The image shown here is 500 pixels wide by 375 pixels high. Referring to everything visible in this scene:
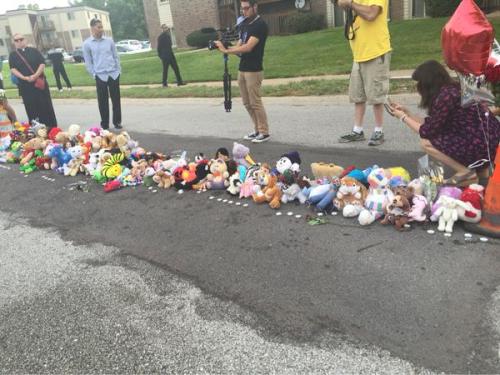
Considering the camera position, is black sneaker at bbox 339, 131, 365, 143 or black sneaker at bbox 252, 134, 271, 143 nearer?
black sneaker at bbox 339, 131, 365, 143

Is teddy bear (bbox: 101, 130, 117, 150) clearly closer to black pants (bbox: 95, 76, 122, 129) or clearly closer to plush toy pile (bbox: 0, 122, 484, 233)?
plush toy pile (bbox: 0, 122, 484, 233)

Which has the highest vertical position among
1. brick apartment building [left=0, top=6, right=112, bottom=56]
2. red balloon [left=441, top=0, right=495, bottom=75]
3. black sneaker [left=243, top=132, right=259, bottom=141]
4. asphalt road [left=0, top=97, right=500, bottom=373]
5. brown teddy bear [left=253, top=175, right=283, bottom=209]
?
brick apartment building [left=0, top=6, right=112, bottom=56]

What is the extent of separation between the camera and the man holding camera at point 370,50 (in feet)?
16.7

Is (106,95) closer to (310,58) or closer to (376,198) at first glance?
(376,198)

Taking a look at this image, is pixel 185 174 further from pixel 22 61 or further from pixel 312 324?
pixel 22 61

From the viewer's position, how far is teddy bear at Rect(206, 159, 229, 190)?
4676mm

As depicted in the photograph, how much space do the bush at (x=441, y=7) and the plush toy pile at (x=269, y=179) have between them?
18.1 m

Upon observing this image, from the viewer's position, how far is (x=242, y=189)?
443 cm

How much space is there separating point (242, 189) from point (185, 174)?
804 millimetres

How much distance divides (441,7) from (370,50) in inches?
671

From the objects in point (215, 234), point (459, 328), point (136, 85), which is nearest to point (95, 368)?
point (215, 234)

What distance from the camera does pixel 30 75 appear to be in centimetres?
832

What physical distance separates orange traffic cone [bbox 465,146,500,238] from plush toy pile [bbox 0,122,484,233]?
6cm

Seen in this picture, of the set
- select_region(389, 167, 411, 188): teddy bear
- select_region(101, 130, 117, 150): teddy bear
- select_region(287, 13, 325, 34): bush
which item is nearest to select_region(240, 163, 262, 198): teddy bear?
select_region(389, 167, 411, 188): teddy bear
